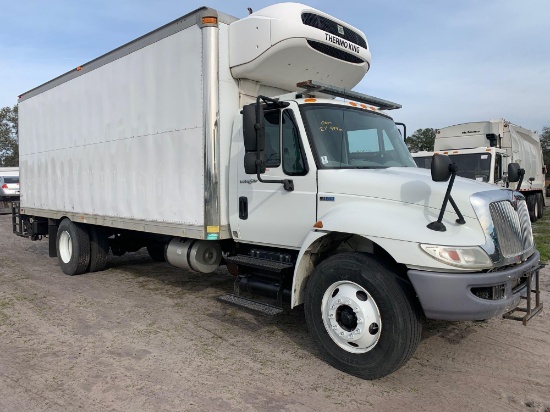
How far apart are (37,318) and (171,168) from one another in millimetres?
2543

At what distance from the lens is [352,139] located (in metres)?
4.61

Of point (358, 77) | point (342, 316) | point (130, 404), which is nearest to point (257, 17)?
point (358, 77)

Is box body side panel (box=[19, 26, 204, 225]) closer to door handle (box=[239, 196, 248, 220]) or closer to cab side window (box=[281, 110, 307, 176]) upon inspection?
door handle (box=[239, 196, 248, 220])

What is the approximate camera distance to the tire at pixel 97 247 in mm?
8078

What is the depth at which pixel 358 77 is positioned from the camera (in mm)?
5867

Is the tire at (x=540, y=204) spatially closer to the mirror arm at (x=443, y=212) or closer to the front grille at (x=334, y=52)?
the front grille at (x=334, y=52)

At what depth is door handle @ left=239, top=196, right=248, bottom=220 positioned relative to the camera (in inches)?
197

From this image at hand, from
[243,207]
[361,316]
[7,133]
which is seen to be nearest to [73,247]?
[243,207]

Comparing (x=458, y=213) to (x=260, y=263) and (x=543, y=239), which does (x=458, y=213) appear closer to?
(x=260, y=263)

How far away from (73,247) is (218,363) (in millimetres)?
4902

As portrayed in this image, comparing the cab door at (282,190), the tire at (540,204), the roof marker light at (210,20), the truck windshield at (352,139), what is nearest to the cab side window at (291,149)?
the cab door at (282,190)

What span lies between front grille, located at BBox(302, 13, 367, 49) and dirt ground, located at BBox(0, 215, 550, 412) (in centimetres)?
350

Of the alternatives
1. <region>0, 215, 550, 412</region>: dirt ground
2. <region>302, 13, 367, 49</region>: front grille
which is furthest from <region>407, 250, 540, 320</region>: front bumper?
<region>302, 13, 367, 49</region>: front grille

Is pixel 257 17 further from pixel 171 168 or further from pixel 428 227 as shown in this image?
pixel 428 227
